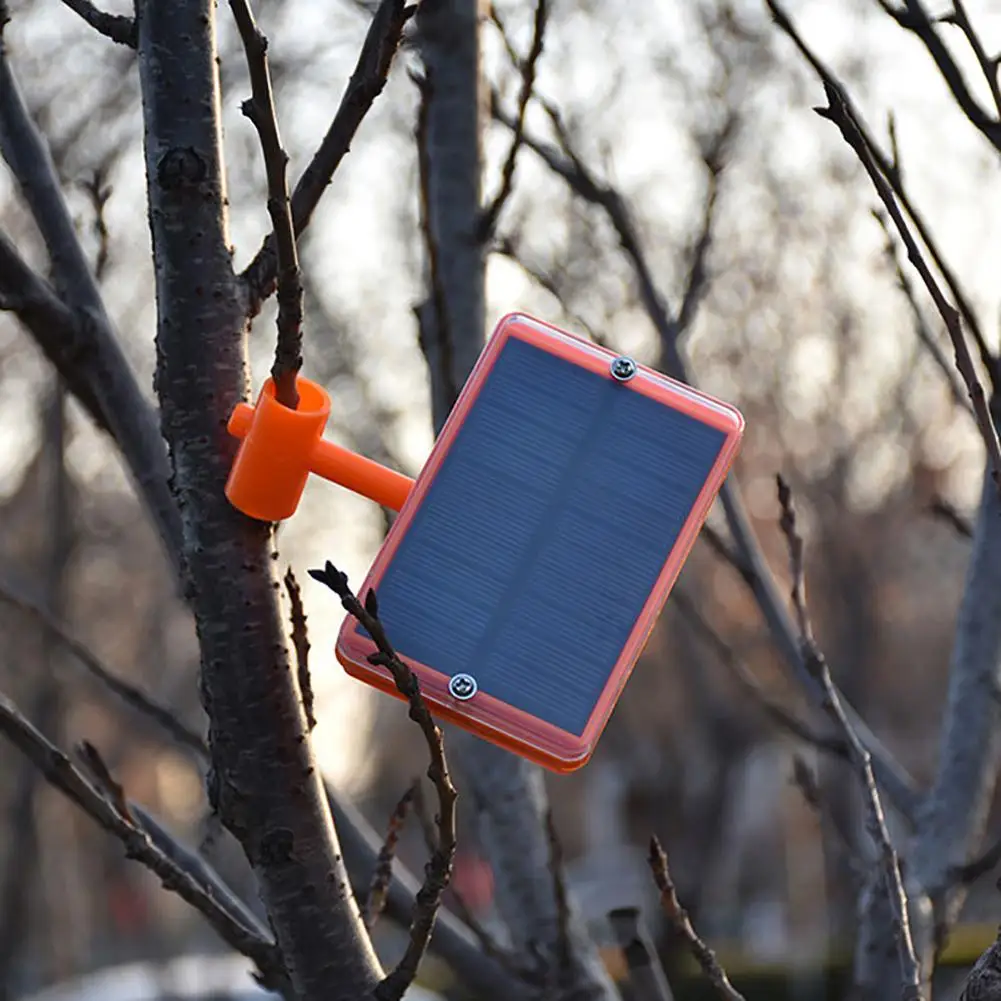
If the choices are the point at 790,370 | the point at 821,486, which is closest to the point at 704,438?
the point at 790,370

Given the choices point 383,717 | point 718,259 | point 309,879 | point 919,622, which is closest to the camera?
point 309,879

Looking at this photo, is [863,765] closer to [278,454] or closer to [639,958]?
[639,958]

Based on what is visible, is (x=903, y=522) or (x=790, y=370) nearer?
(x=790, y=370)

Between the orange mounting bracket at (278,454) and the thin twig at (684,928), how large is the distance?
0.49 meters

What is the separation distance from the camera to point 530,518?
146 cm

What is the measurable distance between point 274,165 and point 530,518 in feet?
1.47

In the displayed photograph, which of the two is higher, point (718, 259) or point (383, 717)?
point (718, 259)

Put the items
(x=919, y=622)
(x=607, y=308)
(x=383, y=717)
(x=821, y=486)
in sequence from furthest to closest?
(x=383, y=717), (x=919, y=622), (x=821, y=486), (x=607, y=308)

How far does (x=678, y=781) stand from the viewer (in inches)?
643

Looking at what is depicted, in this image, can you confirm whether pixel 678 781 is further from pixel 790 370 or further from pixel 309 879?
pixel 309 879

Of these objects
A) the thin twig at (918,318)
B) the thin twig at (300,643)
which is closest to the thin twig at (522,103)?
the thin twig at (918,318)

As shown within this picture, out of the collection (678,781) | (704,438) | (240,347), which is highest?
(704,438)

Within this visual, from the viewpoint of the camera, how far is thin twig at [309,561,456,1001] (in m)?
1.20

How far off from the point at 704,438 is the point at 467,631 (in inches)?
12.3
